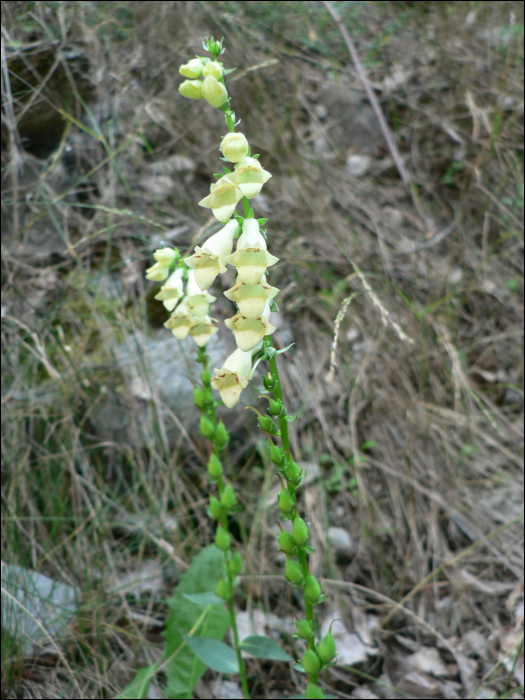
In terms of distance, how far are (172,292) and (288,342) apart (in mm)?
1305

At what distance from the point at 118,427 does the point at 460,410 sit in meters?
1.76

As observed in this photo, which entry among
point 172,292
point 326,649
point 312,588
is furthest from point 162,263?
point 326,649

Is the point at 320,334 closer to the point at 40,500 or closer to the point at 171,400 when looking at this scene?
the point at 171,400

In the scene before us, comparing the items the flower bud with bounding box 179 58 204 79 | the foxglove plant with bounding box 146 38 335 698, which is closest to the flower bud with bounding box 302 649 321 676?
the foxglove plant with bounding box 146 38 335 698

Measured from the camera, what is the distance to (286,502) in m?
1.18

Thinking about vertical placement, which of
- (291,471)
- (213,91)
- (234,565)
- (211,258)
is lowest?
(234,565)

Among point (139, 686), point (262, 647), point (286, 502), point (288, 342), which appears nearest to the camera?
point (286, 502)

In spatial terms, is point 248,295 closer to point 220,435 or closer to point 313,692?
point 220,435

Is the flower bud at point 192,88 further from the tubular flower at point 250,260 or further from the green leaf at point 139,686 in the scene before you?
the green leaf at point 139,686

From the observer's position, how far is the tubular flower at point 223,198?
110cm

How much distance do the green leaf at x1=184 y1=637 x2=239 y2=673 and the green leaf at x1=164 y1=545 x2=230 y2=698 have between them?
20cm

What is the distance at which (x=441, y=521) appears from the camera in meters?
2.49

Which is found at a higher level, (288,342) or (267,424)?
(267,424)

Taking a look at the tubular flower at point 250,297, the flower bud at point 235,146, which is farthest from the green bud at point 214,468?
the flower bud at point 235,146
